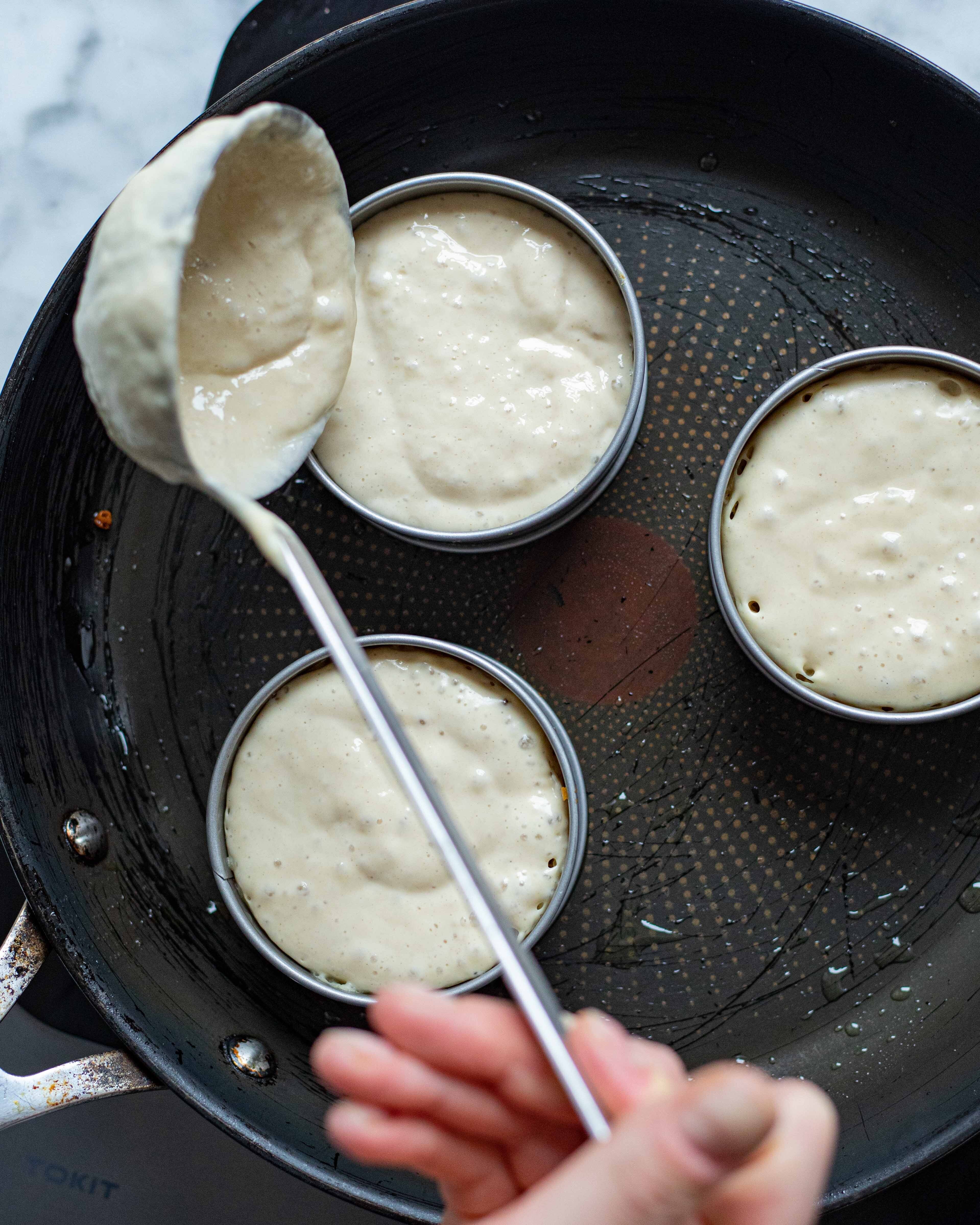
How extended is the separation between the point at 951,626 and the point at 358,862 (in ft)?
2.41

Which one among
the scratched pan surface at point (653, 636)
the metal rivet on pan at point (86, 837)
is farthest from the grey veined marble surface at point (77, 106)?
the metal rivet on pan at point (86, 837)

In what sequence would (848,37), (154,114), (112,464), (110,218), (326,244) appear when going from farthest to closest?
(154,114) → (112,464) → (848,37) → (326,244) → (110,218)

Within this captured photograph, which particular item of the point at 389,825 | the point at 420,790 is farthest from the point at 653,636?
the point at 420,790

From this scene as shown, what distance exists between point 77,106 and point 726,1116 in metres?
1.63

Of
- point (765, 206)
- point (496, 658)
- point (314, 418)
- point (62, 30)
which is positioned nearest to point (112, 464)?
point (314, 418)

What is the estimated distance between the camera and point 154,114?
4.81 ft

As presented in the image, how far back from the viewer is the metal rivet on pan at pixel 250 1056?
1.19 meters

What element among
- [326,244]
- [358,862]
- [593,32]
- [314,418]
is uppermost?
[593,32]

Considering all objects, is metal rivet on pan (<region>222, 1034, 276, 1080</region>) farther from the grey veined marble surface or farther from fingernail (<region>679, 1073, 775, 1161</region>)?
the grey veined marble surface

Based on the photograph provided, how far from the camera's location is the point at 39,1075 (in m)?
1.07

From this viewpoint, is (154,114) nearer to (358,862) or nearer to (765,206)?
(765,206)

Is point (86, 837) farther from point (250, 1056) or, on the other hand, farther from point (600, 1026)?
point (600, 1026)

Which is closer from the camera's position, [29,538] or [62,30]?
[29,538]

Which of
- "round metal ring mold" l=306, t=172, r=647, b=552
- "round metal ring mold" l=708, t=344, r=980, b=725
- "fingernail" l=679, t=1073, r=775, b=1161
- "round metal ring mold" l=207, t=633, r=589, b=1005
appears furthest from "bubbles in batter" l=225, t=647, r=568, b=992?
"fingernail" l=679, t=1073, r=775, b=1161
